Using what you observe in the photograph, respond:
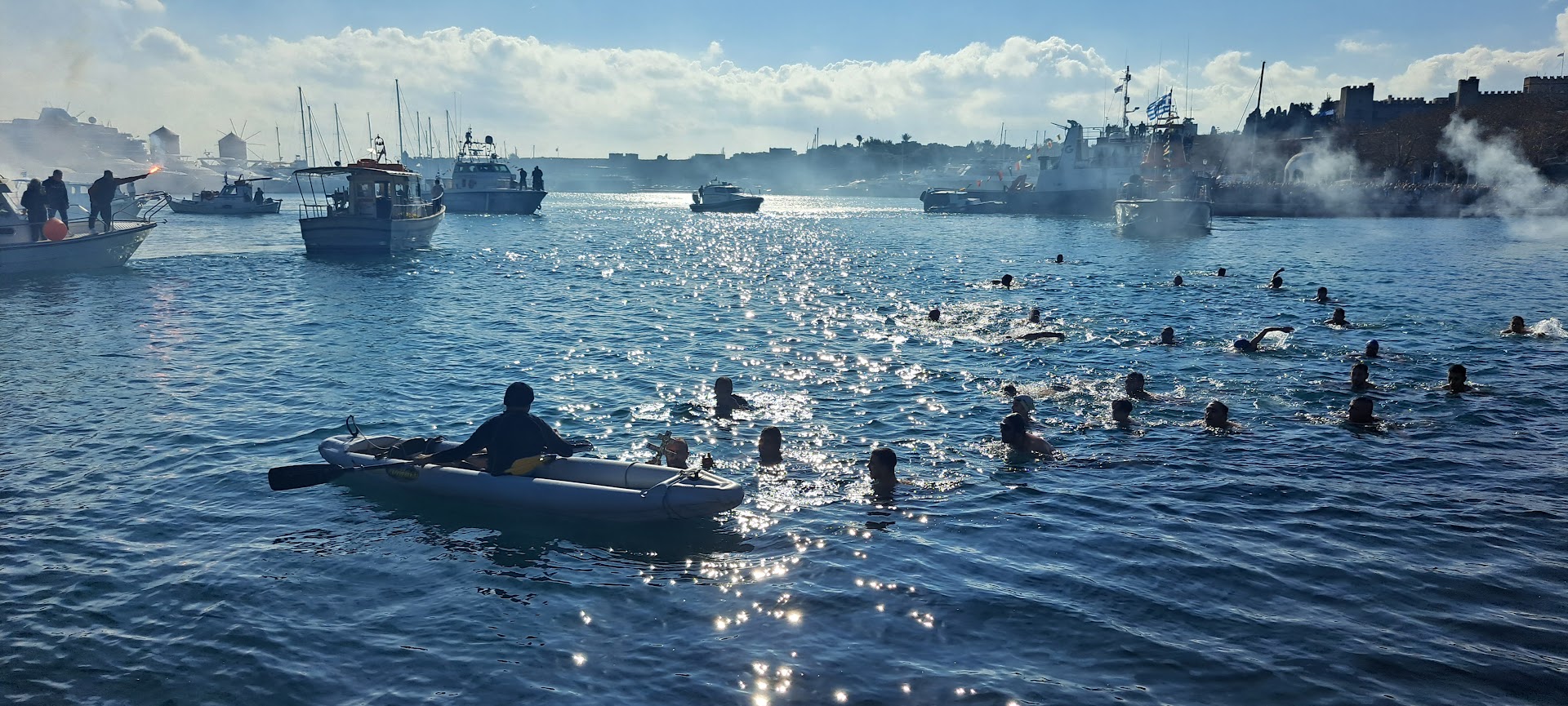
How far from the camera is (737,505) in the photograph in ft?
34.6

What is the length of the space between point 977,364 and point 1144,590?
35.9 feet

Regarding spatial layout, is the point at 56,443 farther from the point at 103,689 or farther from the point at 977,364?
the point at 977,364

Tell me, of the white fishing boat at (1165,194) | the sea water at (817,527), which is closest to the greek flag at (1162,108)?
the white fishing boat at (1165,194)

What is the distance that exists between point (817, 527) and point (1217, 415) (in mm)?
7292

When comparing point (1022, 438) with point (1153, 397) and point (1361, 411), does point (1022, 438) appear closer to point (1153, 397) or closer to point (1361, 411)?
point (1153, 397)

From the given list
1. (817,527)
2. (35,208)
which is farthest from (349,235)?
(817,527)

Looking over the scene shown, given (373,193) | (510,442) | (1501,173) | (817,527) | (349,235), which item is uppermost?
(1501,173)

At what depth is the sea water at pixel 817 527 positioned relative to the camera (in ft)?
24.9

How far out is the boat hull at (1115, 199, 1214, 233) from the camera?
197 ft

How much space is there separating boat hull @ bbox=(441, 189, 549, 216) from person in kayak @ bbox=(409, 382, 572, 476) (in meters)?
77.3

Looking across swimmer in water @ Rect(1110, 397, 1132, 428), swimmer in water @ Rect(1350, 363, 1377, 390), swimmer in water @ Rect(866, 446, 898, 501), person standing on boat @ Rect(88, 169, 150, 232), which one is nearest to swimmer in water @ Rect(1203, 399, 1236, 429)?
swimmer in water @ Rect(1110, 397, 1132, 428)

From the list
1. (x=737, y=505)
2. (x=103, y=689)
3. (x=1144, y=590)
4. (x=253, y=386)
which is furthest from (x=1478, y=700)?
(x=253, y=386)

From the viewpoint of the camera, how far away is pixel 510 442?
11086 mm

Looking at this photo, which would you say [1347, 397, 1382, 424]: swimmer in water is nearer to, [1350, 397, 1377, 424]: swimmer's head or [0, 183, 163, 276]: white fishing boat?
[1350, 397, 1377, 424]: swimmer's head
